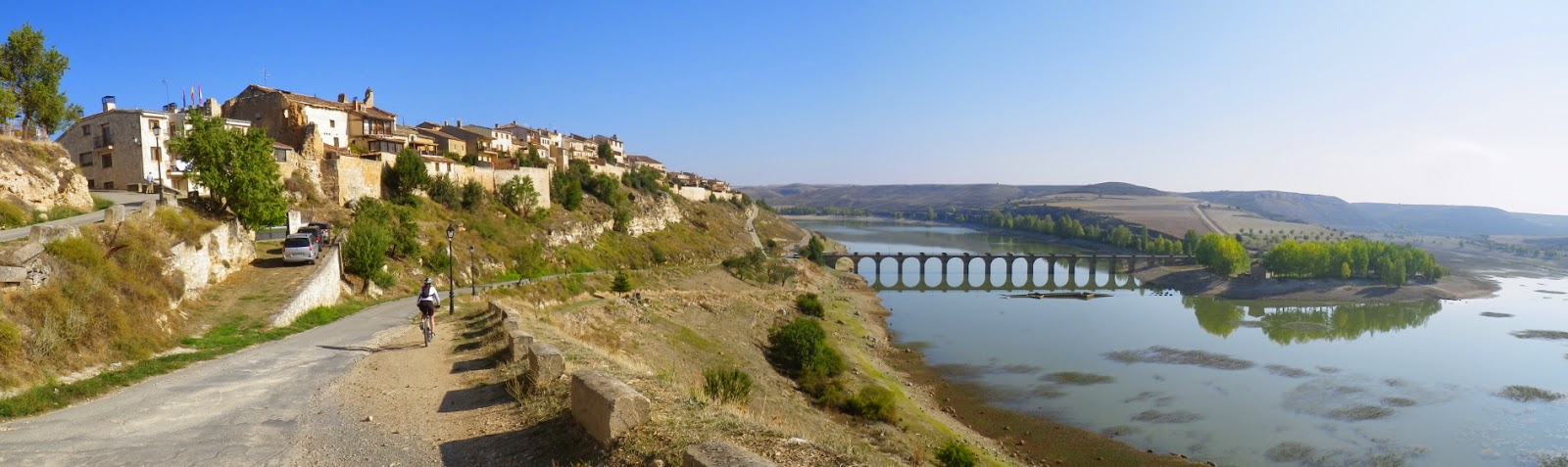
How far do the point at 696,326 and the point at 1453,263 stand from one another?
12312cm

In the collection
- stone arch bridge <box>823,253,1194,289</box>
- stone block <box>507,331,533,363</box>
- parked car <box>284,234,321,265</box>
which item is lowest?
stone arch bridge <box>823,253,1194,289</box>

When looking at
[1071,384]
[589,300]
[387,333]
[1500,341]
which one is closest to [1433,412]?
[1071,384]

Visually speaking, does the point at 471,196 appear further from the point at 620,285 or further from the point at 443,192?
the point at 620,285

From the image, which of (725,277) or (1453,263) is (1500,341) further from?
(1453,263)

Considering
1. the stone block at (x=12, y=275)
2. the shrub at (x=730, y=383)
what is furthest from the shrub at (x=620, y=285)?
the stone block at (x=12, y=275)

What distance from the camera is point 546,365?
838cm

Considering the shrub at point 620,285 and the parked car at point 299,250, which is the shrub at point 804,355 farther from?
the parked car at point 299,250

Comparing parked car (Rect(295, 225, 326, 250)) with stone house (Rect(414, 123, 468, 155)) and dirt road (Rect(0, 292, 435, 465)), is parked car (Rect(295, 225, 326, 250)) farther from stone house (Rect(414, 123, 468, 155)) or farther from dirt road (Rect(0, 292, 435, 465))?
stone house (Rect(414, 123, 468, 155))

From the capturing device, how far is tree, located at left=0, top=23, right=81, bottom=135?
2395cm

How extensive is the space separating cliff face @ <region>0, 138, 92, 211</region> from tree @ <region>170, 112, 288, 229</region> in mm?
2473

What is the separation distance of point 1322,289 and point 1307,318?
15363 millimetres

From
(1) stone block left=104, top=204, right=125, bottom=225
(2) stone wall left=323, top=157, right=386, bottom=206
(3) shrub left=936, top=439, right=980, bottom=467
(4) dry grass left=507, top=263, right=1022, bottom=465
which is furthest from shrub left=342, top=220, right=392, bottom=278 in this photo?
(3) shrub left=936, top=439, right=980, bottom=467

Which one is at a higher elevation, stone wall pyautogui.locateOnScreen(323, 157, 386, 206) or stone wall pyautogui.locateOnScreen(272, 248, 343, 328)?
stone wall pyautogui.locateOnScreen(323, 157, 386, 206)

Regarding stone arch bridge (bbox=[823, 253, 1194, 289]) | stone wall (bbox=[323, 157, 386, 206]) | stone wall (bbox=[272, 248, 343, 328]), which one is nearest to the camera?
stone wall (bbox=[272, 248, 343, 328])
